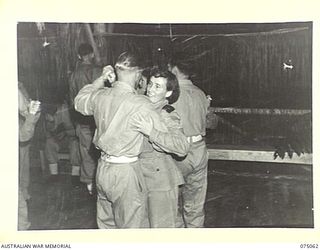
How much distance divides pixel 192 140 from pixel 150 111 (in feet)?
0.46

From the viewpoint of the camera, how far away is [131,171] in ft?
2.99

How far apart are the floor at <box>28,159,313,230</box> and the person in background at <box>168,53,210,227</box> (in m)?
0.03

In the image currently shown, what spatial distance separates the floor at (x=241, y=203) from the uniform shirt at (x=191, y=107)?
0.45 feet

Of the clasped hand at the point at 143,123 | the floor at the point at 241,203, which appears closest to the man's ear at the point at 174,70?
the clasped hand at the point at 143,123

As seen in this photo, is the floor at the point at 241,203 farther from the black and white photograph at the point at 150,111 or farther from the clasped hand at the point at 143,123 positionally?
the clasped hand at the point at 143,123

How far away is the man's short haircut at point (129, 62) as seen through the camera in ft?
3.01

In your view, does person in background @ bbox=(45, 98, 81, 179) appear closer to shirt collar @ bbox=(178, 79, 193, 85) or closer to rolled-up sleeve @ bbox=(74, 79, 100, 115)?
rolled-up sleeve @ bbox=(74, 79, 100, 115)

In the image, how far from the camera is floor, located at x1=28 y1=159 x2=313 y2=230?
93cm

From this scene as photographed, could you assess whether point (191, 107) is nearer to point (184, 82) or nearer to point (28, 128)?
point (184, 82)
